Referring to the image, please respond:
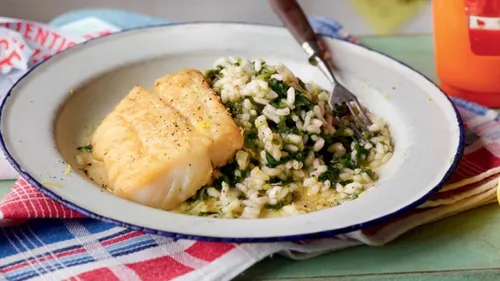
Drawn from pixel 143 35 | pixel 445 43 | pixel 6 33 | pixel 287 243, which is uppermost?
pixel 6 33

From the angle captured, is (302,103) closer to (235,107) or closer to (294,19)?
(235,107)

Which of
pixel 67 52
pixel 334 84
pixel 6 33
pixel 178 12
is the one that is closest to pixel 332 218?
pixel 334 84

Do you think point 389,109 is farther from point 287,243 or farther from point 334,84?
point 287,243

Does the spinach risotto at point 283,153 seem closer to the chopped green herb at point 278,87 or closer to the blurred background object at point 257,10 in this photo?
the chopped green herb at point 278,87

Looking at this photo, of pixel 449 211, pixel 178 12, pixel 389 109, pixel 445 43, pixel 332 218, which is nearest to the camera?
pixel 332 218

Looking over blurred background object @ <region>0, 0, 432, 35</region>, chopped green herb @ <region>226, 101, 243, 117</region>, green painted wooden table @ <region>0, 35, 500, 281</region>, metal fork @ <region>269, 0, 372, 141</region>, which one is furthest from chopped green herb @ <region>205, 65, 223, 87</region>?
blurred background object @ <region>0, 0, 432, 35</region>

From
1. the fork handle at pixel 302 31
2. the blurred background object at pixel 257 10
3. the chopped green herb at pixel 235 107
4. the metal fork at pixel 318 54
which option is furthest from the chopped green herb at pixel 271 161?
the blurred background object at pixel 257 10
